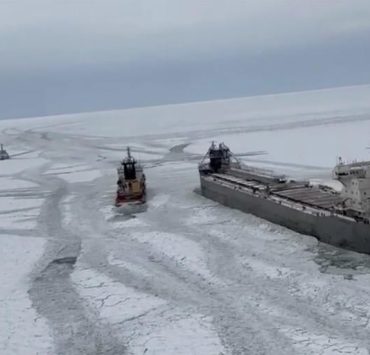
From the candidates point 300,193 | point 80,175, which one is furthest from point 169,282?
point 80,175

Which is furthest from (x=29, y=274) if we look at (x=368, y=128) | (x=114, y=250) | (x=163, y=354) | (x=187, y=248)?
(x=368, y=128)

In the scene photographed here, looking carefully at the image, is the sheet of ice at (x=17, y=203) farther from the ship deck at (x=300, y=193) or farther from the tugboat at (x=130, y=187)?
the ship deck at (x=300, y=193)

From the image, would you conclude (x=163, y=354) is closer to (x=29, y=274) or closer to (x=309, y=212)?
(x=29, y=274)

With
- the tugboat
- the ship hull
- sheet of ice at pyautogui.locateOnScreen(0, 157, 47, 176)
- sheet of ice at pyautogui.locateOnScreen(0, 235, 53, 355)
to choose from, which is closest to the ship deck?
the ship hull

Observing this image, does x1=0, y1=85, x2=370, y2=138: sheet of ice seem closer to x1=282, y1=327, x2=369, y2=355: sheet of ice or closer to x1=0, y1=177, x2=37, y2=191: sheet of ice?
x1=0, y1=177, x2=37, y2=191: sheet of ice

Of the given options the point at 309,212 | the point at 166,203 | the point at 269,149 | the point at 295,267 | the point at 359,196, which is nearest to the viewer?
the point at 295,267

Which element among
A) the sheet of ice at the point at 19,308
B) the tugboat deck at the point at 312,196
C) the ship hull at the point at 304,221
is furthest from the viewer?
the tugboat deck at the point at 312,196

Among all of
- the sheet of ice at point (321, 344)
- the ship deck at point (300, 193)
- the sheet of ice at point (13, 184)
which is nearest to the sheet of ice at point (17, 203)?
the sheet of ice at point (13, 184)
